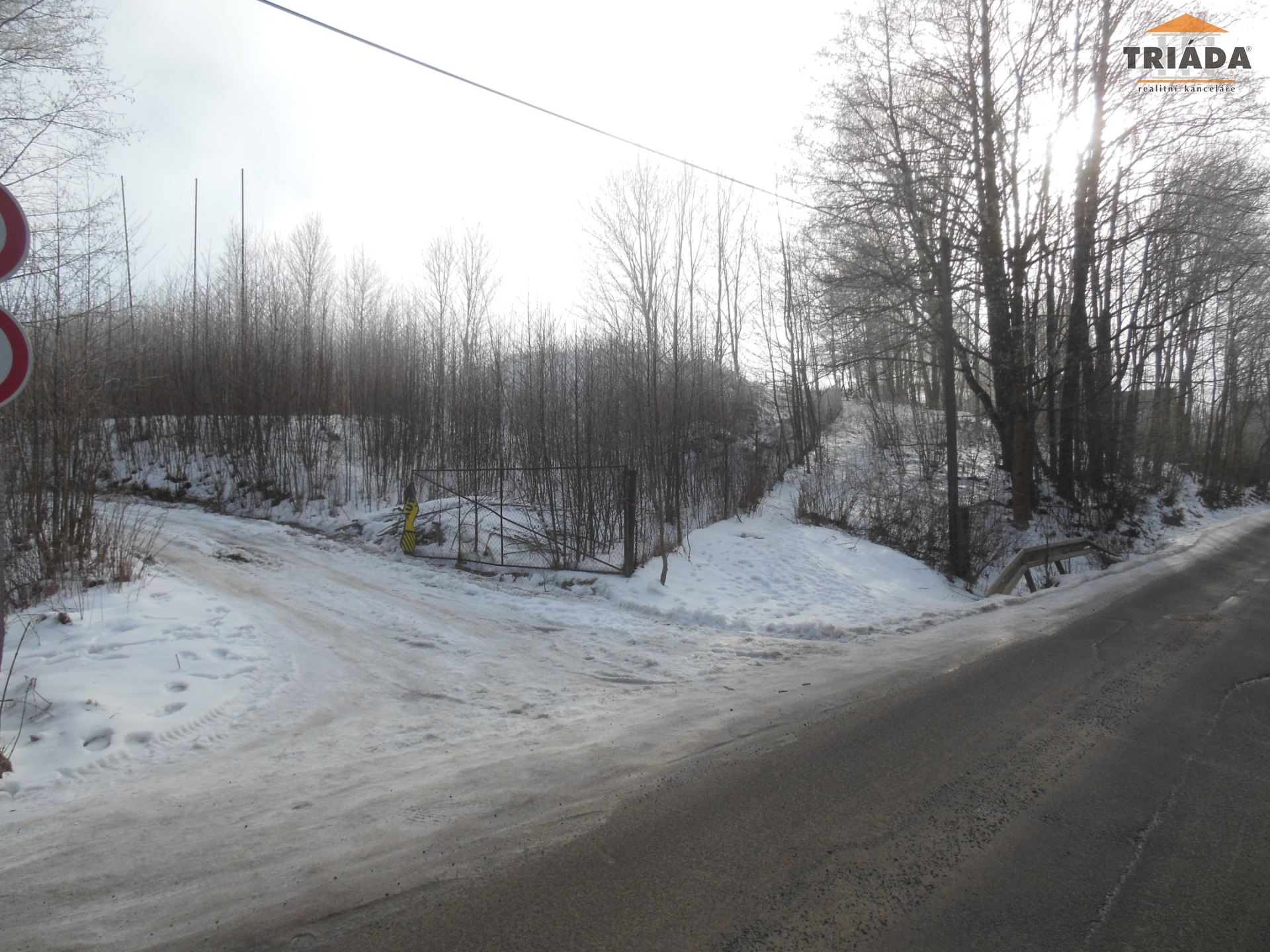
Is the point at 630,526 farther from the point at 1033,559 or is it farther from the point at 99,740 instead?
the point at 1033,559

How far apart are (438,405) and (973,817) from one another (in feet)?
63.8

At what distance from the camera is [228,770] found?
4.32m

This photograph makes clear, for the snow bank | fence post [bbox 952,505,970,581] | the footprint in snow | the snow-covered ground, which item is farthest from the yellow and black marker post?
fence post [bbox 952,505,970,581]

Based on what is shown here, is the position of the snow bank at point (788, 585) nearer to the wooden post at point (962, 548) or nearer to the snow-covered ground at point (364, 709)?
the snow-covered ground at point (364, 709)

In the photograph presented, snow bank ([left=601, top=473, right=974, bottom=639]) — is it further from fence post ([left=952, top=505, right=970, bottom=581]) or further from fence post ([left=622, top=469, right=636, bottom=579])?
fence post ([left=952, top=505, right=970, bottom=581])

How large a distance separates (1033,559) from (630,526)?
8168 mm

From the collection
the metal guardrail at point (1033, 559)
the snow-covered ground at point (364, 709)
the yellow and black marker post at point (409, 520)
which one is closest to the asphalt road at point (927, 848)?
the snow-covered ground at point (364, 709)

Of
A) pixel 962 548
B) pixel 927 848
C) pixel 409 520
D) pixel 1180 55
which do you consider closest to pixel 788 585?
pixel 962 548

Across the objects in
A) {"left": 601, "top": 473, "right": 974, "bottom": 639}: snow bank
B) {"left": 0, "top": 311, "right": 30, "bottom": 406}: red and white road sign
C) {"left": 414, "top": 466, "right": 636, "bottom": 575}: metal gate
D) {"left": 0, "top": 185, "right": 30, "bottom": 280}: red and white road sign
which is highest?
{"left": 0, "top": 185, "right": 30, "bottom": 280}: red and white road sign

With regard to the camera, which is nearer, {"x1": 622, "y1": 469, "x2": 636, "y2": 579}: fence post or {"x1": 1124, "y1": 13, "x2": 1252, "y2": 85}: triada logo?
{"x1": 622, "y1": 469, "x2": 636, "y2": 579}: fence post

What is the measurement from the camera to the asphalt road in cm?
264

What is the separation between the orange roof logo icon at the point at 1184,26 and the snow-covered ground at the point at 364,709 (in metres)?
14.2

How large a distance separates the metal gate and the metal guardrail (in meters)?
6.64

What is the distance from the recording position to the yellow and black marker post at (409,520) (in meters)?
13.0
